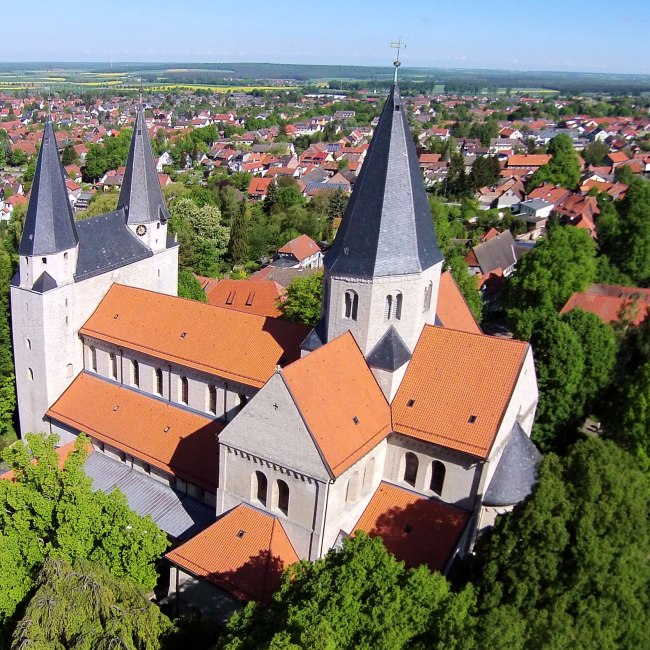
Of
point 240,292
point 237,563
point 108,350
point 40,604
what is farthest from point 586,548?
point 240,292

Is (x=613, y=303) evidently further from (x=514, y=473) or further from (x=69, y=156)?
(x=69, y=156)

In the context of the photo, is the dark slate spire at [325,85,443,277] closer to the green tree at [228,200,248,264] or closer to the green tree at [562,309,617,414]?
the green tree at [562,309,617,414]

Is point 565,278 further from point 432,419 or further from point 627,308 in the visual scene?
point 432,419

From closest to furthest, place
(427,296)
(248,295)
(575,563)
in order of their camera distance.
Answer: (575,563) → (427,296) → (248,295)

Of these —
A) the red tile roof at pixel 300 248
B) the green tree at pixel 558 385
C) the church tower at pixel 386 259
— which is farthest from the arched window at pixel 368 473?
the red tile roof at pixel 300 248

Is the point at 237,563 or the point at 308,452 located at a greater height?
the point at 308,452

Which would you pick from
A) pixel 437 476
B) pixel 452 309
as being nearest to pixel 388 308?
pixel 437 476

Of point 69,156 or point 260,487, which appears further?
point 69,156
